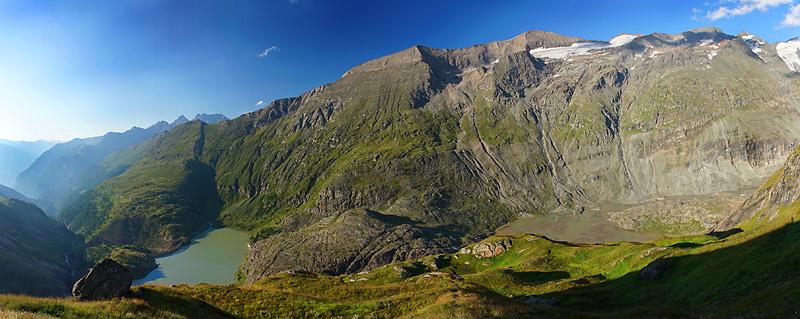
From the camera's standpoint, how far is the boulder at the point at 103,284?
2941 centimetres

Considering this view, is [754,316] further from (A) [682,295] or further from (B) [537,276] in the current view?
(B) [537,276]

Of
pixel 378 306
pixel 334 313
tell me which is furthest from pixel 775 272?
pixel 334 313

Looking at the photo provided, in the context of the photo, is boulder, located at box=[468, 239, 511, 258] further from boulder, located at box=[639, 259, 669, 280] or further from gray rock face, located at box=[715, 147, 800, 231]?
boulder, located at box=[639, 259, 669, 280]

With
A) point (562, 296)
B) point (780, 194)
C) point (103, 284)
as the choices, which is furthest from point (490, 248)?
point (103, 284)

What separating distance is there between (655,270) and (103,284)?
63.7m

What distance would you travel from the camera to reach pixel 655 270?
56.6 meters

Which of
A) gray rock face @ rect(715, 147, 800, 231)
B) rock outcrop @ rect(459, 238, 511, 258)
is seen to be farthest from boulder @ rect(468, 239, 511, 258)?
gray rock face @ rect(715, 147, 800, 231)

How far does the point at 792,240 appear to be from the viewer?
4362 centimetres

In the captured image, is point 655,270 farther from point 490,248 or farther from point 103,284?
point 490,248

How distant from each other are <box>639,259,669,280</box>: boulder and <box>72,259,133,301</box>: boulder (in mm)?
61286

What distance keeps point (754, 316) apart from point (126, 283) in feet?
143

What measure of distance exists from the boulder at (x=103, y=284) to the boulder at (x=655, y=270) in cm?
6129

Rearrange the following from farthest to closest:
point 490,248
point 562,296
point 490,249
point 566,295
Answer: point 490,248 → point 490,249 → point 566,295 → point 562,296

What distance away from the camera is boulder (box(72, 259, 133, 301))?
29.4 metres
